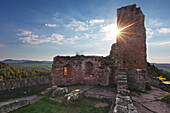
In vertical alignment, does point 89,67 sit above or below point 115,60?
below

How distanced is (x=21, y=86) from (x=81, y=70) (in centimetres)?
631

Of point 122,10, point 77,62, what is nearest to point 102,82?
point 77,62

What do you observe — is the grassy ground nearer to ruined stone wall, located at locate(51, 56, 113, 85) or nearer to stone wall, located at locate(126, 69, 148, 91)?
stone wall, located at locate(126, 69, 148, 91)

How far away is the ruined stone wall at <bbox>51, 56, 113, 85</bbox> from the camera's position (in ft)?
33.4

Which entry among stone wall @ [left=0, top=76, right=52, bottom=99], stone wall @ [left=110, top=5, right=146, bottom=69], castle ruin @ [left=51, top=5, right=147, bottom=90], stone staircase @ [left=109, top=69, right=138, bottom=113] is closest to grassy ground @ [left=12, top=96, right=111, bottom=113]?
stone staircase @ [left=109, top=69, right=138, bottom=113]

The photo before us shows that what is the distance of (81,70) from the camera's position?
1137 centimetres

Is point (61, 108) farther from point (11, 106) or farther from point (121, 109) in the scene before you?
point (121, 109)

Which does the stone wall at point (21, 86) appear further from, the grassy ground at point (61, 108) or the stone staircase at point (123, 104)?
the stone staircase at point (123, 104)

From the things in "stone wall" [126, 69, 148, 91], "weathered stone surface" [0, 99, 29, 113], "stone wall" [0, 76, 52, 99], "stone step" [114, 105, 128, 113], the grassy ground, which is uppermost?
"stone wall" [126, 69, 148, 91]

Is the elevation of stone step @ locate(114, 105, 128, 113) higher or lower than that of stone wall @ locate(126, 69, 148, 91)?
lower

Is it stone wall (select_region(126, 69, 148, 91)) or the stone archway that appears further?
the stone archway

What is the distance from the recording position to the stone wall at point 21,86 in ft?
19.4

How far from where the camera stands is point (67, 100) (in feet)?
19.1

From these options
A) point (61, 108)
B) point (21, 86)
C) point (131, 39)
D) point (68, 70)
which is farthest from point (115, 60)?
point (21, 86)
